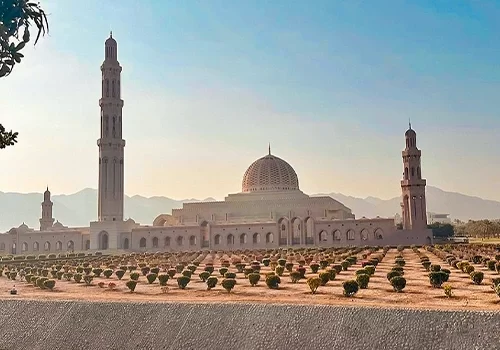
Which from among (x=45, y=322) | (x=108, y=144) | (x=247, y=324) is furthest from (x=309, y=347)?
(x=108, y=144)

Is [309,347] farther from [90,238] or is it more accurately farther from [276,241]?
[90,238]

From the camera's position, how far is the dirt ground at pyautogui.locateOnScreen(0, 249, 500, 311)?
2011cm

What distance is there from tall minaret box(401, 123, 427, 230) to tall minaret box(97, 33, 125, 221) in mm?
31361

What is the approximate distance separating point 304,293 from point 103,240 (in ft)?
153

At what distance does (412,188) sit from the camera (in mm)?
65562

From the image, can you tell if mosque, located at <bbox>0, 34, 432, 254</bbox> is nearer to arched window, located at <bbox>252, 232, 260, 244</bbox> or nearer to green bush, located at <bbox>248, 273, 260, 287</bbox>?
arched window, located at <bbox>252, 232, 260, 244</bbox>

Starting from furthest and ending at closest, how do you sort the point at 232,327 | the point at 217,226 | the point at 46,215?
the point at 46,215
the point at 217,226
the point at 232,327

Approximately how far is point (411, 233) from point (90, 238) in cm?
3492

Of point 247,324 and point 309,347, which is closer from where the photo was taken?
point 309,347

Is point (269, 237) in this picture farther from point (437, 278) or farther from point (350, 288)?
point (350, 288)

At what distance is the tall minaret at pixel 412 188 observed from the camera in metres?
64.3

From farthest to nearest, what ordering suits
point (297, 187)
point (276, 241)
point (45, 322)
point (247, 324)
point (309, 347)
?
point (297, 187)
point (276, 241)
point (45, 322)
point (247, 324)
point (309, 347)

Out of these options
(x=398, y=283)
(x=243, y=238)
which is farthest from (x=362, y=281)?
(x=243, y=238)

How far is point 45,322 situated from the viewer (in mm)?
21734
